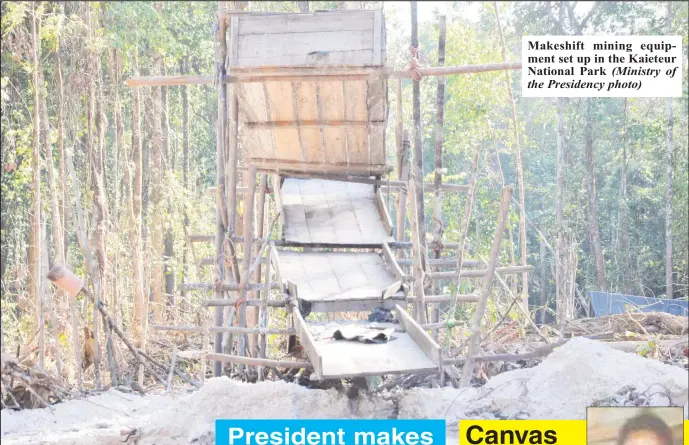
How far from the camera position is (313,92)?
6.44 meters

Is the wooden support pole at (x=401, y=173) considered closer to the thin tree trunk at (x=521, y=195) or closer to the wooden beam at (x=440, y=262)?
the wooden beam at (x=440, y=262)

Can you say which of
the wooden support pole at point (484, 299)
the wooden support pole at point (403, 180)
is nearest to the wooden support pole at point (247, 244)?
the wooden support pole at point (403, 180)

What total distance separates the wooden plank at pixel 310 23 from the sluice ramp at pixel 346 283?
4.99ft

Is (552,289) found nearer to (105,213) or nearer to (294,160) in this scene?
(105,213)

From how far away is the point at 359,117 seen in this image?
21.7ft

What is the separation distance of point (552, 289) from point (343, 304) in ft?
47.6

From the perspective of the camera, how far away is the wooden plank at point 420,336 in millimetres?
4529

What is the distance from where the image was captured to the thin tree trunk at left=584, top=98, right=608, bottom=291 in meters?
15.4

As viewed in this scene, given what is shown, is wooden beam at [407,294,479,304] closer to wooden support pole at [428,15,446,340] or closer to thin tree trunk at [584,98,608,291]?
wooden support pole at [428,15,446,340]

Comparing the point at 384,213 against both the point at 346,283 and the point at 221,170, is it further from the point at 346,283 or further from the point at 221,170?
the point at 221,170

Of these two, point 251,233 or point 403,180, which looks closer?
point 251,233

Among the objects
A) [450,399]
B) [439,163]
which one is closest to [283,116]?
[439,163]

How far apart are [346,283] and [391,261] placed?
1.38 ft

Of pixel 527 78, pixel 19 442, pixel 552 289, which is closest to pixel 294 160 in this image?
pixel 527 78
